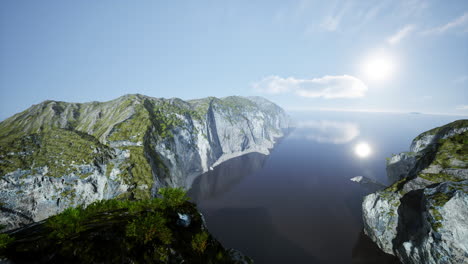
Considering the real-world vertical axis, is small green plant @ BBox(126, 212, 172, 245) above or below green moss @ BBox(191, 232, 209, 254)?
above

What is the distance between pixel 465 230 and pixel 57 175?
6801cm

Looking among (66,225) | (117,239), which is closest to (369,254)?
(117,239)

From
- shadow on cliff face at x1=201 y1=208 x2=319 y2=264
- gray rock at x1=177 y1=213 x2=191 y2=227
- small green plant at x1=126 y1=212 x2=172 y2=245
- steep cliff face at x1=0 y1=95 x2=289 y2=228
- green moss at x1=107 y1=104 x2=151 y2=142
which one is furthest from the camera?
green moss at x1=107 y1=104 x2=151 y2=142

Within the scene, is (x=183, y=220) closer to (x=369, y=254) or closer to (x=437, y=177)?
(x=369, y=254)

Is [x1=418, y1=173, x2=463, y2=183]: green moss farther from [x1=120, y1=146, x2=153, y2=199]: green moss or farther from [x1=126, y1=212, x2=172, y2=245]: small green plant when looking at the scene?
[x1=120, y1=146, x2=153, y2=199]: green moss

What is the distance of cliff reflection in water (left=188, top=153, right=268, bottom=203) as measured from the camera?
2218 inches

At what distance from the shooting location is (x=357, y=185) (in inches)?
2291

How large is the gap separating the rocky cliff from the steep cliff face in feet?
152

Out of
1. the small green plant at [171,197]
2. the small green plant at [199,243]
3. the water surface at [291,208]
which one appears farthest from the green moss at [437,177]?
the small green plant at [171,197]

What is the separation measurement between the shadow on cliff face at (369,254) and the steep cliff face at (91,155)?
1684 inches

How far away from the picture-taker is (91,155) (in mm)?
39125

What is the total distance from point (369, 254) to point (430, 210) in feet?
46.0

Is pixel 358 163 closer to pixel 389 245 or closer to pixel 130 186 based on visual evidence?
pixel 389 245

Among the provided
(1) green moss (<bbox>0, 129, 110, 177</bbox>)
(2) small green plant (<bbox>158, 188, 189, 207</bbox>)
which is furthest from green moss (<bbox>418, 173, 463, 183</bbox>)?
(1) green moss (<bbox>0, 129, 110, 177</bbox>)
